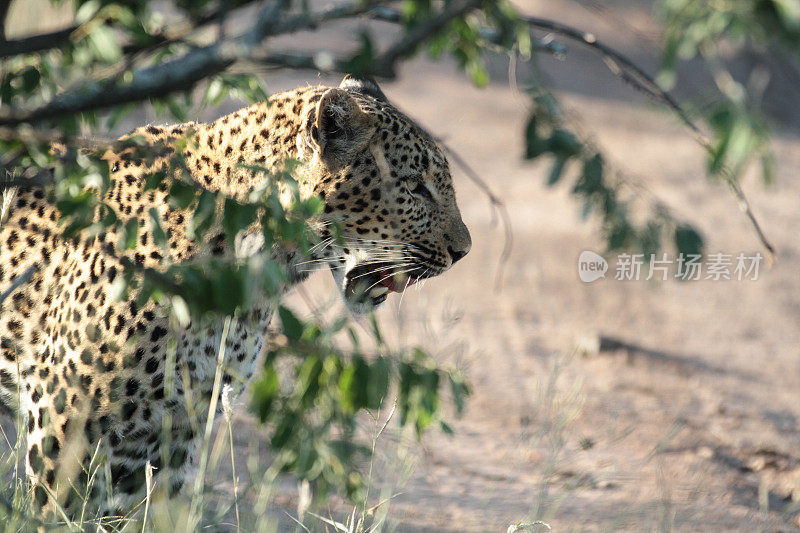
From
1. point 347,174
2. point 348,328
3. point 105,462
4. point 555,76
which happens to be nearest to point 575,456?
point 347,174

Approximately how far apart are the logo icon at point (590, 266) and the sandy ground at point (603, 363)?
8cm

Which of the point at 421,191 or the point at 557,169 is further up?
the point at 557,169

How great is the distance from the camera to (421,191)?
13.5ft

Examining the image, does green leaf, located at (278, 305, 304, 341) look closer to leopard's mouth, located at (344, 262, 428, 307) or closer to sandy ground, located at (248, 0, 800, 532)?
sandy ground, located at (248, 0, 800, 532)

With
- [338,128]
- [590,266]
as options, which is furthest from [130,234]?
[590,266]

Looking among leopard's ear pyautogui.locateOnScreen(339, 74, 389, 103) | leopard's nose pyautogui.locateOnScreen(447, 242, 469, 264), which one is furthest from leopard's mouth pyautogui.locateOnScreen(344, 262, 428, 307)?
leopard's ear pyautogui.locateOnScreen(339, 74, 389, 103)

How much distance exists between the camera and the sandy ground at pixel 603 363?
15.3ft

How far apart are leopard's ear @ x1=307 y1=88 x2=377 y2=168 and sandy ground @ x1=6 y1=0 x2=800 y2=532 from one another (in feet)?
1.40

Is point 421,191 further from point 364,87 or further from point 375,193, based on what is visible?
point 364,87

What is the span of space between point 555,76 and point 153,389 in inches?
469

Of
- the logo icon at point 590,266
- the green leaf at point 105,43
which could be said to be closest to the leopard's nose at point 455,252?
the green leaf at point 105,43

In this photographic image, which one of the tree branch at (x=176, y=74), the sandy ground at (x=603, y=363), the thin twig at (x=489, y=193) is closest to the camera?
the tree branch at (x=176, y=74)

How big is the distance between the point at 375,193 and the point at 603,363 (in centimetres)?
376

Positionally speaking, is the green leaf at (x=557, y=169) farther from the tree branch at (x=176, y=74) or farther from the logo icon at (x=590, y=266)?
the logo icon at (x=590, y=266)
